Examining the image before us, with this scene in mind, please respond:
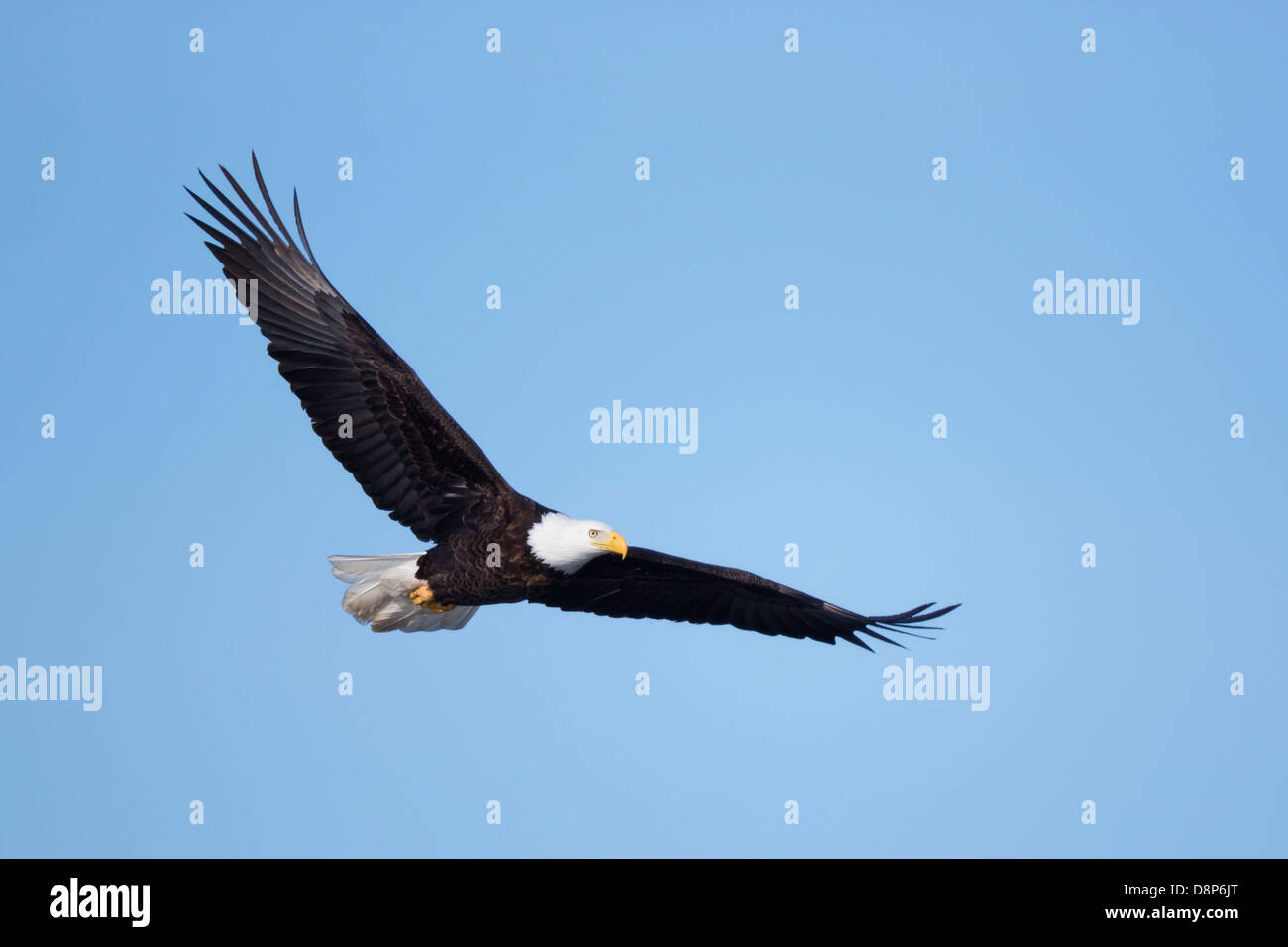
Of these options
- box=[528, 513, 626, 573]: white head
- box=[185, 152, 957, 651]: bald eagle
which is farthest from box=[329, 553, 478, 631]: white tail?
box=[528, 513, 626, 573]: white head

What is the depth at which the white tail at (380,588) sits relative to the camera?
37.3 ft

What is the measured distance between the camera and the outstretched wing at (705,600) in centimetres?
1199

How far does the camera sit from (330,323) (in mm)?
11188

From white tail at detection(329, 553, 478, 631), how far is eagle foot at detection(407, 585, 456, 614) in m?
0.03

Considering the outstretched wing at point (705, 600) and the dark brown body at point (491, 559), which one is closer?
the dark brown body at point (491, 559)

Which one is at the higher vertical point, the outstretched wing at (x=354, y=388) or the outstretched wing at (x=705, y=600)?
the outstretched wing at (x=354, y=388)

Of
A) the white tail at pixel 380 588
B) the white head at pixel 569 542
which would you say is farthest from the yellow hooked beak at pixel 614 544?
the white tail at pixel 380 588

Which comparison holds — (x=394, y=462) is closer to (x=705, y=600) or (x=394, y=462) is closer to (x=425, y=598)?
(x=425, y=598)

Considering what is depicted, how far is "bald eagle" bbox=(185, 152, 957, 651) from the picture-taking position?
436 inches

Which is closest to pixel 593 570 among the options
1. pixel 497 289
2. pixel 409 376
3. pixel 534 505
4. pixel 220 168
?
pixel 534 505

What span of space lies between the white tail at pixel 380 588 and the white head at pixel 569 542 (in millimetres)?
986

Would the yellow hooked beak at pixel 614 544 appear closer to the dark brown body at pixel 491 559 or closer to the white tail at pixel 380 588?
the dark brown body at pixel 491 559
